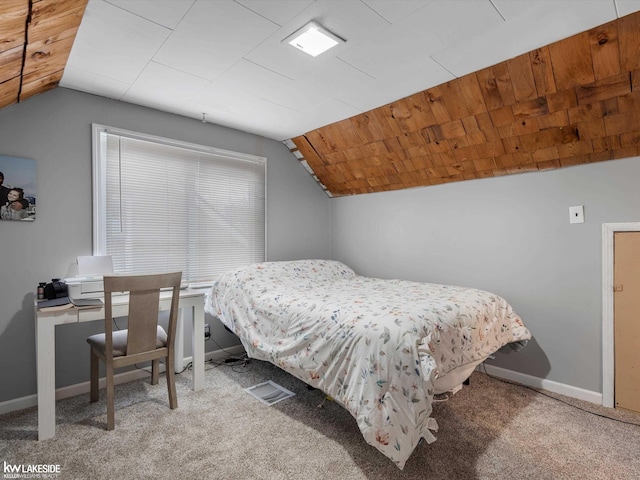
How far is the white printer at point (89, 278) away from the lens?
219cm

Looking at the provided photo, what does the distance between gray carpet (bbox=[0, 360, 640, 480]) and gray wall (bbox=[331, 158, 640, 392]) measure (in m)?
0.46

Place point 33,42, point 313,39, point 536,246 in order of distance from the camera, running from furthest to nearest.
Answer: point 536,246 → point 313,39 → point 33,42

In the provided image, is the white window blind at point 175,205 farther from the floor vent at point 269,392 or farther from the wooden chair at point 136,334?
the floor vent at point 269,392

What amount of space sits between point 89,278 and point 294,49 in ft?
6.54

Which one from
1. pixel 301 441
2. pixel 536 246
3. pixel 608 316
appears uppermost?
pixel 536 246

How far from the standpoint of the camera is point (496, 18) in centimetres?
170

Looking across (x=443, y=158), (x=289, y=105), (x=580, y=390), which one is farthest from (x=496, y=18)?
(x=580, y=390)

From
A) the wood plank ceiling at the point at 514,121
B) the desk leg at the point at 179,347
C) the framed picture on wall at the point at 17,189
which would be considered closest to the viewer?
the wood plank ceiling at the point at 514,121

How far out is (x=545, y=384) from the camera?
2.69 meters

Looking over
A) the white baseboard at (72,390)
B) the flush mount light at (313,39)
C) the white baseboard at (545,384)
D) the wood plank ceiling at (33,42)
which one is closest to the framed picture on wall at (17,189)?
the wood plank ceiling at (33,42)

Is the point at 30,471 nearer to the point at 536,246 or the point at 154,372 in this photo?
the point at 154,372

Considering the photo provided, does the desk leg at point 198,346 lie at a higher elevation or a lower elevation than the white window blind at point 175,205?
lower

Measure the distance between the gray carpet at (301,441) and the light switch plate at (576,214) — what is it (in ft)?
4.37

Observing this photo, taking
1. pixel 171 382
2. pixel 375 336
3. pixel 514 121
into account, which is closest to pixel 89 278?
pixel 171 382
